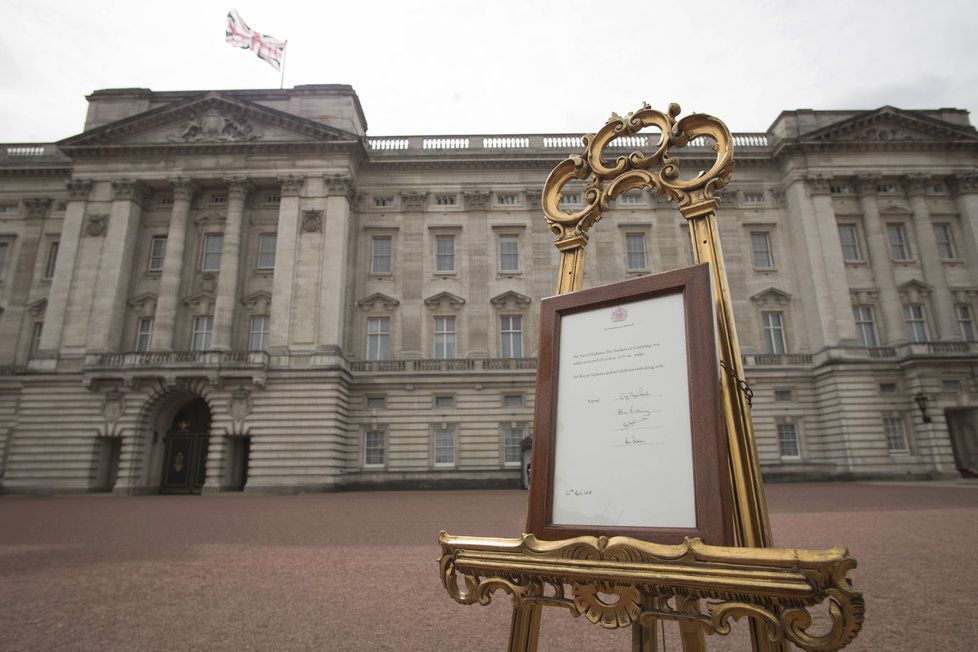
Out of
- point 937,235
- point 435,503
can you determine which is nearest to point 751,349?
point 937,235

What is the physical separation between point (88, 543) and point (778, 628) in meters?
12.9

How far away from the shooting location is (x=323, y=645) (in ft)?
16.2

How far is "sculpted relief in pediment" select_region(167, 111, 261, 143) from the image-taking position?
30688 mm

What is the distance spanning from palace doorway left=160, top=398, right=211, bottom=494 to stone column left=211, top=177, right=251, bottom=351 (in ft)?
14.2

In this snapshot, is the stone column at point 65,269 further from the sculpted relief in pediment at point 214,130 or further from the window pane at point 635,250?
the window pane at point 635,250

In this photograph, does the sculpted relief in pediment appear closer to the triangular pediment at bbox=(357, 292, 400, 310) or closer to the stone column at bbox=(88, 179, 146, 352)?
the stone column at bbox=(88, 179, 146, 352)

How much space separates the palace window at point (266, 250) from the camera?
102ft

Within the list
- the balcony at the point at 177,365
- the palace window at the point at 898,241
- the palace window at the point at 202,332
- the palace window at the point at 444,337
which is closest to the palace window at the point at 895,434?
the palace window at the point at 898,241

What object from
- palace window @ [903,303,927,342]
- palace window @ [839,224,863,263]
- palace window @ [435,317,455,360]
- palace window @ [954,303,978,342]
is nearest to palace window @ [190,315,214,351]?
palace window @ [435,317,455,360]

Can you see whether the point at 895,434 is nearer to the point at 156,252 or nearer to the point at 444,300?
the point at 444,300

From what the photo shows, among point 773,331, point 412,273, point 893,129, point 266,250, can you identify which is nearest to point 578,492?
point 412,273

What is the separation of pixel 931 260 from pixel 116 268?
4522 centimetres

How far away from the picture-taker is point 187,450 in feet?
95.6

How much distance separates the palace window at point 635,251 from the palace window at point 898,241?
14026 mm
